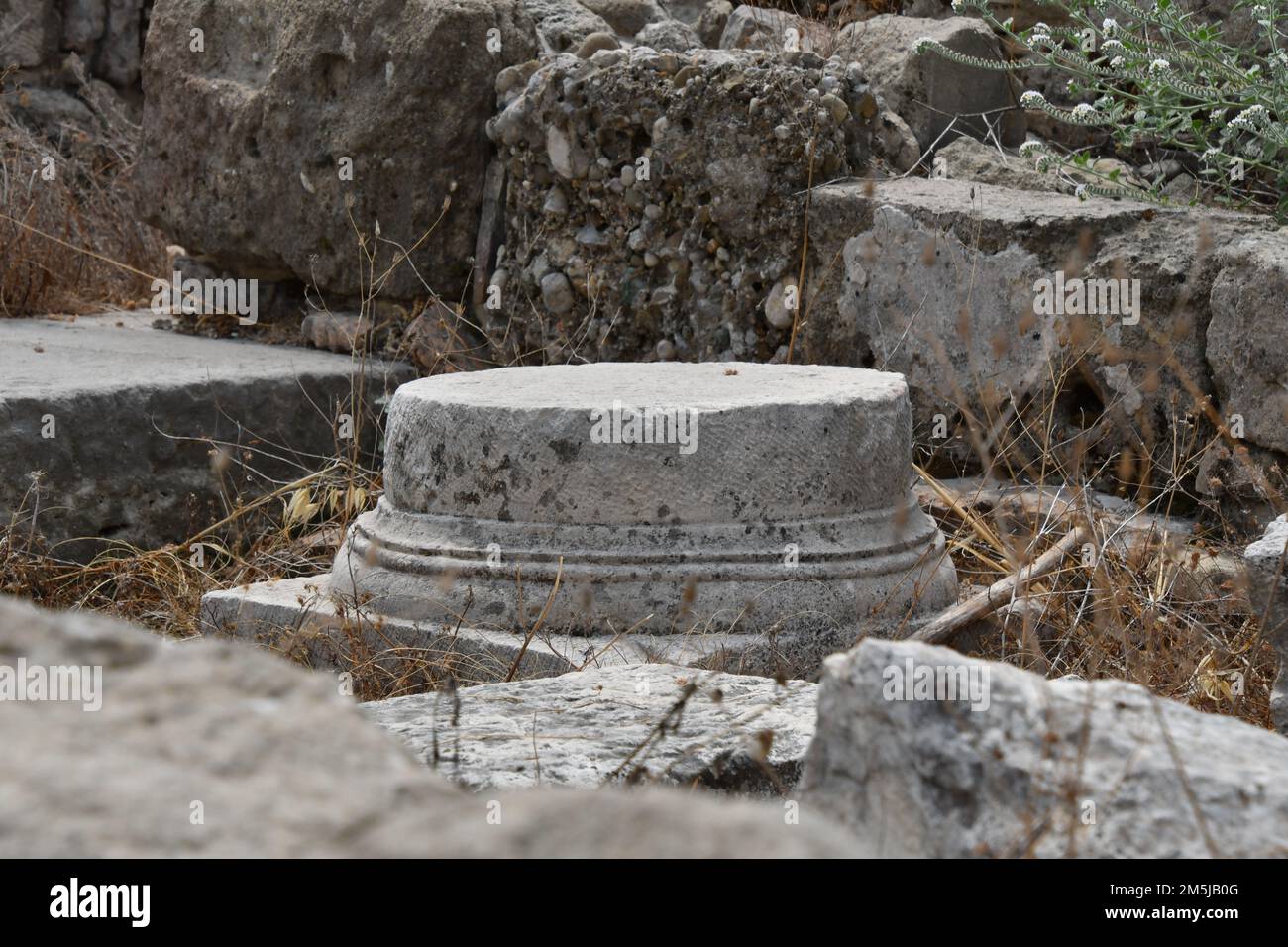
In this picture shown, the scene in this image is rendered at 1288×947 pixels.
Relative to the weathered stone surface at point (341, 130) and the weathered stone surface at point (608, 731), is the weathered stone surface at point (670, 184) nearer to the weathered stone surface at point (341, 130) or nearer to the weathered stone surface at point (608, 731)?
the weathered stone surface at point (341, 130)

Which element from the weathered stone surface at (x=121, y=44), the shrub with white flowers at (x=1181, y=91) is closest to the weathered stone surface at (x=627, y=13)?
the shrub with white flowers at (x=1181, y=91)

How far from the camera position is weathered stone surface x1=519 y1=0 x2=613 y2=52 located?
236 inches

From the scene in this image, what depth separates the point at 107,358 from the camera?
17.6ft

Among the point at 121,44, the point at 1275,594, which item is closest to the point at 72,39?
the point at 121,44

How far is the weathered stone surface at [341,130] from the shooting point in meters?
5.57

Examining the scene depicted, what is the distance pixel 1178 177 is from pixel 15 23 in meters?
8.42

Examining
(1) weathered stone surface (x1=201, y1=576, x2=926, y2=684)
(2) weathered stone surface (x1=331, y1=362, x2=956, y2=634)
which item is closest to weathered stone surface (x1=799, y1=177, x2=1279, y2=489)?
(2) weathered stone surface (x1=331, y1=362, x2=956, y2=634)

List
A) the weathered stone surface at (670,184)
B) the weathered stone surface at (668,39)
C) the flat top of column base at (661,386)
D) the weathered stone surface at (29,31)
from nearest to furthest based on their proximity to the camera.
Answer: the flat top of column base at (661,386) < the weathered stone surface at (670,184) < the weathered stone surface at (668,39) < the weathered stone surface at (29,31)

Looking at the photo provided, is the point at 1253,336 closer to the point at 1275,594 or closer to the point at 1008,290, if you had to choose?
the point at 1008,290

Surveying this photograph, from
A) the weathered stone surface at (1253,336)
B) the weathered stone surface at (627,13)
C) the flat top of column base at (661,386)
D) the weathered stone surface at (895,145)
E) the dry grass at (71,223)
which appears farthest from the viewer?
the weathered stone surface at (627,13)

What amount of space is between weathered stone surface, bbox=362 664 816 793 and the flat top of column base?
1.08 m

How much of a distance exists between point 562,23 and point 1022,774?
523 cm

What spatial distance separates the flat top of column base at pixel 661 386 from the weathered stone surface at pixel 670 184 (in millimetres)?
903
